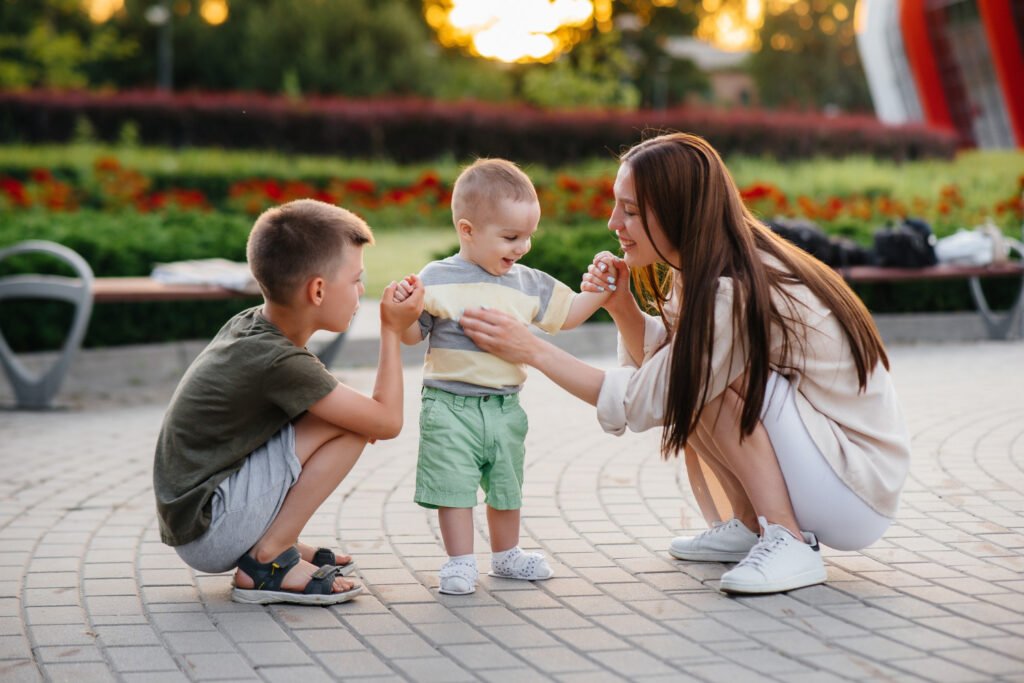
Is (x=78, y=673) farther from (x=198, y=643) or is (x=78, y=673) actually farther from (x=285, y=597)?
(x=285, y=597)

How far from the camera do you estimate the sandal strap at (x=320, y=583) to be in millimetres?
3643

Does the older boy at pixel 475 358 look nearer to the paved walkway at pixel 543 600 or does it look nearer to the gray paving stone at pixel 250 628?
the paved walkway at pixel 543 600

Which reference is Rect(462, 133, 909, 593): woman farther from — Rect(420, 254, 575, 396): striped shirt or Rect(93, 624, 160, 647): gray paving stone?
Rect(93, 624, 160, 647): gray paving stone

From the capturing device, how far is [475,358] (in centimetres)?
371

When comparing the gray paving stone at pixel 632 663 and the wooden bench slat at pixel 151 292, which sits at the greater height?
the wooden bench slat at pixel 151 292

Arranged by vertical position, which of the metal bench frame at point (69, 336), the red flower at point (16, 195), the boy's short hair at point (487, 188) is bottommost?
the boy's short hair at point (487, 188)

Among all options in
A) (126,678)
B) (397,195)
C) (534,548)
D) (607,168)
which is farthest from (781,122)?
(126,678)

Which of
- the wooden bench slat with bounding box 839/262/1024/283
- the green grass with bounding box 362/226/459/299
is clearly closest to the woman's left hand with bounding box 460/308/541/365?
the wooden bench slat with bounding box 839/262/1024/283

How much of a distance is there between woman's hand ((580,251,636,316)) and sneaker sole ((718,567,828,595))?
912 millimetres

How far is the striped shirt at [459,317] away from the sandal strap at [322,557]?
63cm

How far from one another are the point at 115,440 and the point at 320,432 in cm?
319

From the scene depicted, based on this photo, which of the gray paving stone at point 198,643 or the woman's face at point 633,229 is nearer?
the gray paving stone at point 198,643

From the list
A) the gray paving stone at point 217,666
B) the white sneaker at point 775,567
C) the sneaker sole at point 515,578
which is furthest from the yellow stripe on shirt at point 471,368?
the gray paving stone at point 217,666

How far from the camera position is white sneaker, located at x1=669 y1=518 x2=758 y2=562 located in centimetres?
406
